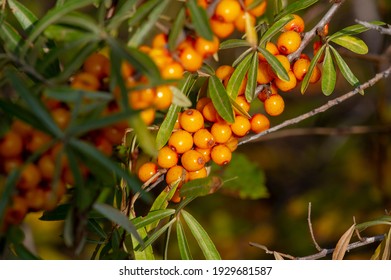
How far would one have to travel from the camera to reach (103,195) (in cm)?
114

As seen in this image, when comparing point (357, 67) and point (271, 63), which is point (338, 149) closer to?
point (357, 67)

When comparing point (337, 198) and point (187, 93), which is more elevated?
point (187, 93)

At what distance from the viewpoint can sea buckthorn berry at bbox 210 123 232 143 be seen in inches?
56.8

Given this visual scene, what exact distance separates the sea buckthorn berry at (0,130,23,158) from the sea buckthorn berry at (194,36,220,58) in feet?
1.28

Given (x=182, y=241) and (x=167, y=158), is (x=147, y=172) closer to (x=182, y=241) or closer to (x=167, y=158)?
(x=167, y=158)

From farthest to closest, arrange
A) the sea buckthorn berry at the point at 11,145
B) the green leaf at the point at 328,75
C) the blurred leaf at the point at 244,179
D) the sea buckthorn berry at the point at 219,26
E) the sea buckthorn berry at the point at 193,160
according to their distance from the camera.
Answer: the blurred leaf at the point at 244,179, the green leaf at the point at 328,75, the sea buckthorn berry at the point at 193,160, the sea buckthorn berry at the point at 219,26, the sea buckthorn berry at the point at 11,145

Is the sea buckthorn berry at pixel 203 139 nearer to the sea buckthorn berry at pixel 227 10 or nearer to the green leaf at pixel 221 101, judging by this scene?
the green leaf at pixel 221 101

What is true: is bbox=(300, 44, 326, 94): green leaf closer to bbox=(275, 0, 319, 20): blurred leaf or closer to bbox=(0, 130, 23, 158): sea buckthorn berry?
bbox=(275, 0, 319, 20): blurred leaf

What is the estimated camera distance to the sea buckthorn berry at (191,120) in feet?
4.67

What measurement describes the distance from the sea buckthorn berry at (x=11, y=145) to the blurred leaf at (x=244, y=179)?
6.10 ft

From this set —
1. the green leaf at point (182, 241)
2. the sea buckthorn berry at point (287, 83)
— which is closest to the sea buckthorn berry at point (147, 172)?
the green leaf at point (182, 241)

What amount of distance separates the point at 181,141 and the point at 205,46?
0.37 metres

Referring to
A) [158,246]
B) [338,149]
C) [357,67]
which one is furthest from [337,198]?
[158,246]
